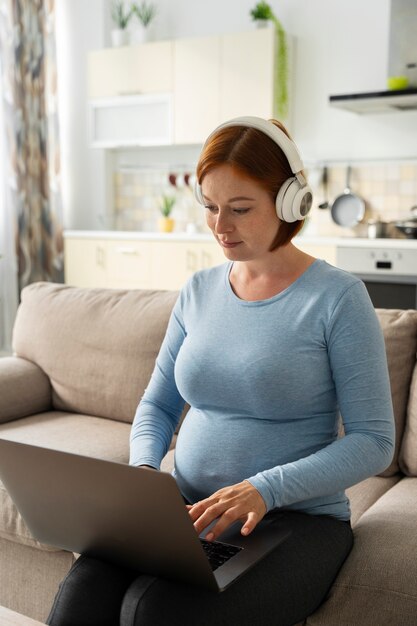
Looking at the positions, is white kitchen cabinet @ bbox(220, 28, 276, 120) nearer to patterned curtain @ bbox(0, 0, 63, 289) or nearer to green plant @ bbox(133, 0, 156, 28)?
green plant @ bbox(133, 0, 156, 28)

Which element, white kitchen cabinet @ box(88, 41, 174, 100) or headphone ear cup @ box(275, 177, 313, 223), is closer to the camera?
headphone ear cup @ box(275, 177, 313, 223)

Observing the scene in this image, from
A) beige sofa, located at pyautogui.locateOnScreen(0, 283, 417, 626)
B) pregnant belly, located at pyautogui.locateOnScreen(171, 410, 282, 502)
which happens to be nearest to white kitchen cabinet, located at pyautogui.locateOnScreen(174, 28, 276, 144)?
beige sofa, located at pyautogui.locateOnScreen(0, 283, 417, 626)

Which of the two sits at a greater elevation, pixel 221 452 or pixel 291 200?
pixel 291 200

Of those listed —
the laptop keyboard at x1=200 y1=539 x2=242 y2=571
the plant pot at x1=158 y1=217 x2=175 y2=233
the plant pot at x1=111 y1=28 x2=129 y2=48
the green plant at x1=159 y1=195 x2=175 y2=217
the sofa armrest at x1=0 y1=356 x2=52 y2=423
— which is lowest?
the sofa armrest at x1=0 y1=356 x2=52 y2=423

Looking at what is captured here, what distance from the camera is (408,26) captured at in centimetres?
426

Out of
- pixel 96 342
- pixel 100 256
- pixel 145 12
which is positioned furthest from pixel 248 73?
pixel 96 342

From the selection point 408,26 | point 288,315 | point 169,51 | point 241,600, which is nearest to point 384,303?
point 408,26

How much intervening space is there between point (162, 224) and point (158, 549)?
13.4 ft

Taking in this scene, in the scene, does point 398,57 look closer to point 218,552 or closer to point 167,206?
point 167,206

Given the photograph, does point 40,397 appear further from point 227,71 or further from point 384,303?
point 227,71

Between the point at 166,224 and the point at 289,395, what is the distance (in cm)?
383

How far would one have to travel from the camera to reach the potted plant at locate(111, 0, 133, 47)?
516cm

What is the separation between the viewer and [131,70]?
5012 mm

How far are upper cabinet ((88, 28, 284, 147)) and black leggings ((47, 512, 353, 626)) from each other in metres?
3.58
